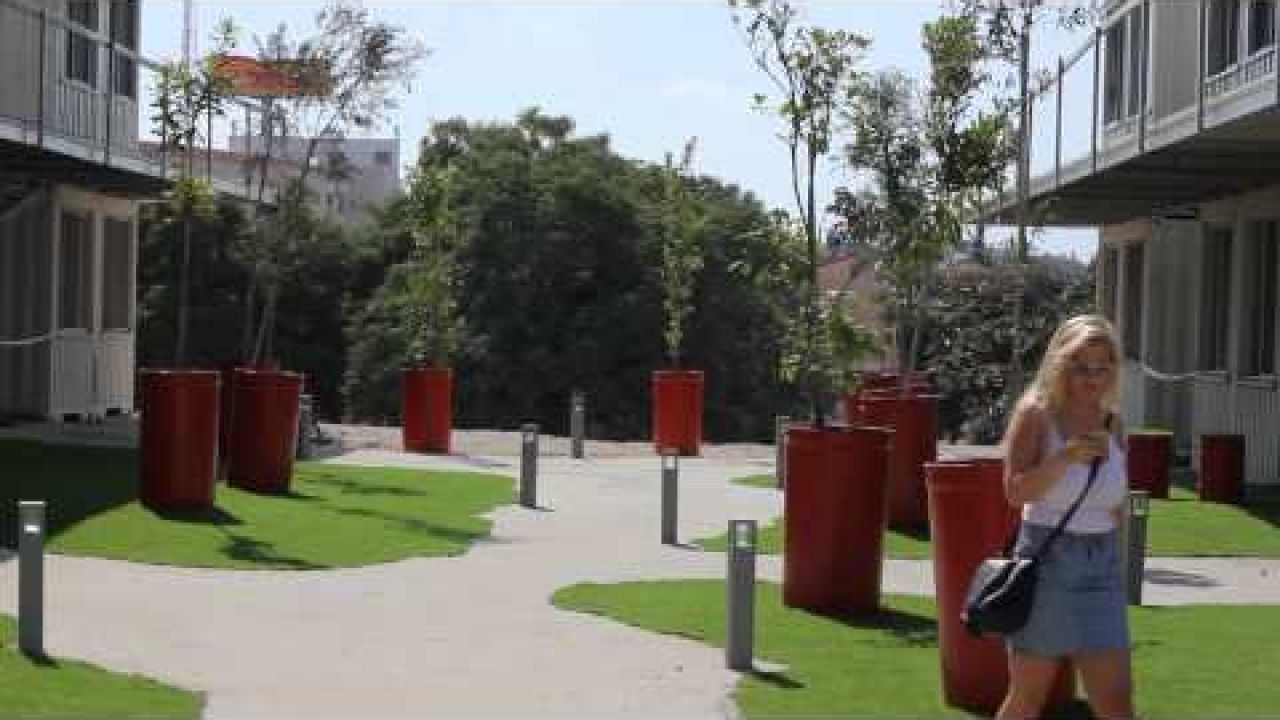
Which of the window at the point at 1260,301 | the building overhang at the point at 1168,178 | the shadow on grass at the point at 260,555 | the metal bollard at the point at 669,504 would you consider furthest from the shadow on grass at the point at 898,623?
the window at the point at 1260,301

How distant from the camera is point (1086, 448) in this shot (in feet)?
23.2

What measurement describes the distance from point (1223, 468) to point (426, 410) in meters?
10.2

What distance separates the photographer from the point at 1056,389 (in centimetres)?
715

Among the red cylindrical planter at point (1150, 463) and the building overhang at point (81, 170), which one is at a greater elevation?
the building overhang at point (81, 170)

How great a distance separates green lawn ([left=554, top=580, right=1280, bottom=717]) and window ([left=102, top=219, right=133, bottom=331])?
18142mm

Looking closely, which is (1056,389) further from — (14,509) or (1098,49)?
(1098,49)

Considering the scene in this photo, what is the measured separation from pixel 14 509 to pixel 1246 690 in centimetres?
976

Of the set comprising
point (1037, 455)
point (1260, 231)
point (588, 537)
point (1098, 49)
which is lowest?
point (588, 537)

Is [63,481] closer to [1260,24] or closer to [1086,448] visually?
[1086,448]

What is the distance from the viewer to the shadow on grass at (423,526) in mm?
16430

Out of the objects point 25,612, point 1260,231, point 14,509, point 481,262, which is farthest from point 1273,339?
point 481,262

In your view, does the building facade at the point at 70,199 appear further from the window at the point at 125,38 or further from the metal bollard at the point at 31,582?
the metal bollard at the point at 31,582

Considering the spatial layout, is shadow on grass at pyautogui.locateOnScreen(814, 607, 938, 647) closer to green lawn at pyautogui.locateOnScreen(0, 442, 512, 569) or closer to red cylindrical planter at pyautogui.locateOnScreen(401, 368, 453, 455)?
green lawn at pyautogui.locateOnScreen(0, 442, 512, 569)

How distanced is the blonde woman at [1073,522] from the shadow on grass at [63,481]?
8.72 meters
